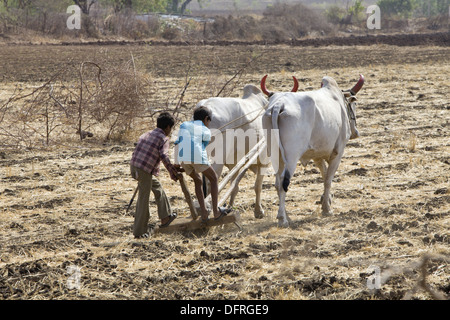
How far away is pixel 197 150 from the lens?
19.9ft

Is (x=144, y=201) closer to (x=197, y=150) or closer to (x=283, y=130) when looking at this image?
(x=197, y=150)

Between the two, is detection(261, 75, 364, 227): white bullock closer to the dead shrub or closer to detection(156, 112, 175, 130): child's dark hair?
detection(156, 112, 175, 130): child's dark hair

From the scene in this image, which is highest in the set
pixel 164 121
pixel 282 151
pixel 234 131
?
pixel 164 121

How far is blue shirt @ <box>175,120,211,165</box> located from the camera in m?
6.06

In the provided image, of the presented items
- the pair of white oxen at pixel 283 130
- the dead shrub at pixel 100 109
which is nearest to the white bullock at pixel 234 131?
the pair of white oxen at pixel 283 130

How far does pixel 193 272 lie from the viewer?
5.44m

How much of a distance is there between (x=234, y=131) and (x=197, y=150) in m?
1.46

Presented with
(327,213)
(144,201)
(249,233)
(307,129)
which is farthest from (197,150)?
(327,213)

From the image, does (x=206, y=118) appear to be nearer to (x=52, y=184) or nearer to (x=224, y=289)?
(x=224, y=289)

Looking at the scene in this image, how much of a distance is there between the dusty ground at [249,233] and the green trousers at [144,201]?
17cm

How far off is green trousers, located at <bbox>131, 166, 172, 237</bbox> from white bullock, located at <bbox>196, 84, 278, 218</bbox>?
95cm

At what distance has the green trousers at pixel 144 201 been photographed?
6.33 meters

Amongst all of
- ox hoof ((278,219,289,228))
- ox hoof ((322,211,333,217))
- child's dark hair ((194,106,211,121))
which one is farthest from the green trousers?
ox hoof ((322,211,333,217))

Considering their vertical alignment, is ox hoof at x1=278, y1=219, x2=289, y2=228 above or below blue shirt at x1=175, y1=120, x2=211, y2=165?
below
